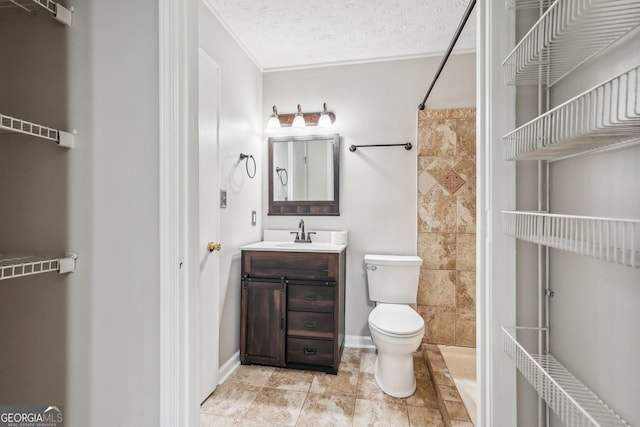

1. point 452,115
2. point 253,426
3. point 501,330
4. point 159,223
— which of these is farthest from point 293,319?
point 452,115

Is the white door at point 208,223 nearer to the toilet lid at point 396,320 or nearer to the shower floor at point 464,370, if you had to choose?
the toilet lid at point 396,320

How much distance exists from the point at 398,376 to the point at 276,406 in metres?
0.81

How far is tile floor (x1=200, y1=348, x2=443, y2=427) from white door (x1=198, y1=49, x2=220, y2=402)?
19cm

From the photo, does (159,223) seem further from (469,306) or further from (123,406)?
(469,306)

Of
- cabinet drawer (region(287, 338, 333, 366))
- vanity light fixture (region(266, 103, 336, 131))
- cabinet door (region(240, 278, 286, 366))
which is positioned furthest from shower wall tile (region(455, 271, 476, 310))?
vanity light fixture (region(266, 103, 336, 131))

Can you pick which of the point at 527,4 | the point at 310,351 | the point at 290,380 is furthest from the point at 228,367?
the point at 527,4

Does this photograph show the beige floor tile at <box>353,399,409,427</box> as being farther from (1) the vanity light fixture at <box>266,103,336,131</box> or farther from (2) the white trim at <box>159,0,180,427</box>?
(1) the vanity light fixture at <box>266,103,336,131</box>

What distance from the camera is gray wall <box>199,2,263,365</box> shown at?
2.13 meters

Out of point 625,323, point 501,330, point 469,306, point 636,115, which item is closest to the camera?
point 636,115

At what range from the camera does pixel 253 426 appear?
1.70 meters

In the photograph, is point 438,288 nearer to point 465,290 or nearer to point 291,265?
point 465,290

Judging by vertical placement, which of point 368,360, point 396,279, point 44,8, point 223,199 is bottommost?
point 368,360

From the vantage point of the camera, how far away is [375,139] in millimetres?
2713

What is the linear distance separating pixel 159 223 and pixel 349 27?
200 centimetres
